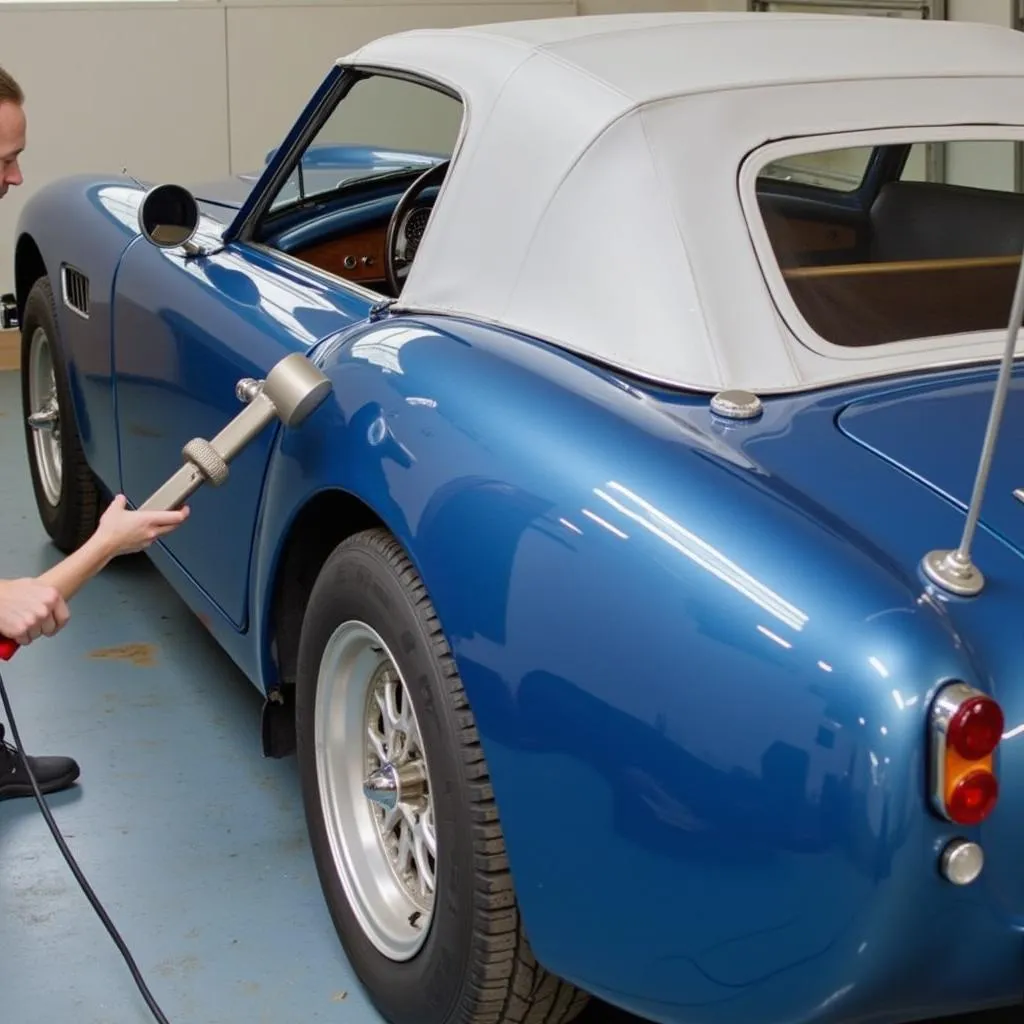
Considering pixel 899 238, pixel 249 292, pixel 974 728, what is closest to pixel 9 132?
pixel 249 292

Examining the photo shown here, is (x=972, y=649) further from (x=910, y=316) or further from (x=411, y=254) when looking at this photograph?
(x=411, y=254)

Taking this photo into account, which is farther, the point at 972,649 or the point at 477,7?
the point at 477,7

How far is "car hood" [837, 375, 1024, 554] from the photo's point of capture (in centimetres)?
191

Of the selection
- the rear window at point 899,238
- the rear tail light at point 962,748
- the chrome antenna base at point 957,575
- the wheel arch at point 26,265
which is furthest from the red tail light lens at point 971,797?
the wheel arch at point 26,265

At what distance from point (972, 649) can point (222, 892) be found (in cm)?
166

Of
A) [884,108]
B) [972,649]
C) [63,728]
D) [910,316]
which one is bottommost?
[63,728]

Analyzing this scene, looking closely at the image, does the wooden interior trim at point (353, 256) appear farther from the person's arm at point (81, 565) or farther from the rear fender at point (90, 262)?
the person's arm at point (81, 565)

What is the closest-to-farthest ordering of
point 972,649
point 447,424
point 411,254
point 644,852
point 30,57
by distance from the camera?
point 972,649 → point 644,852 → point 447,424 → point 411,254 → point 30,57

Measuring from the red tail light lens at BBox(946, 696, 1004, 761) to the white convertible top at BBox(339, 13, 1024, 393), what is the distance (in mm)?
664

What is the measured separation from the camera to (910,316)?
2373mm

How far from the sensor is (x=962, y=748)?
5.34ft

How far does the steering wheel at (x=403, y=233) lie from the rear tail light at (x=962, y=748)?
70.1 inches

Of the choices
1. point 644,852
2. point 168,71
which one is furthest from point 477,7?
point 644,852

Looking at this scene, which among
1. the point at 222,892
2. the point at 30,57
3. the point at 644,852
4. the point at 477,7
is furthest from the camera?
the point at 477,7
